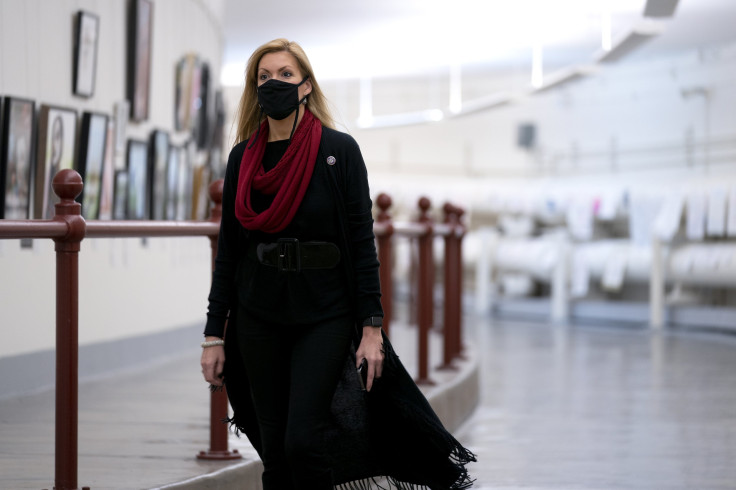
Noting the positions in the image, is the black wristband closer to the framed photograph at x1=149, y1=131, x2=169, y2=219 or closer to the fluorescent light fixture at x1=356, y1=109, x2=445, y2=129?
the framed photograph at x1=149, y1=131, x2=169, y2=219

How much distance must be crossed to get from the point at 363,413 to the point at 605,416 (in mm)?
3993

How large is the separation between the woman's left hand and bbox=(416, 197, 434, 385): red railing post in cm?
321

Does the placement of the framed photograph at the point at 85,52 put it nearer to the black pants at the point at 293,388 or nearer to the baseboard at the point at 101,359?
the baseboard at the point at 101,359

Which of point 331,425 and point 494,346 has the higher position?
point 331,425

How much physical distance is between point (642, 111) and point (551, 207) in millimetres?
2120

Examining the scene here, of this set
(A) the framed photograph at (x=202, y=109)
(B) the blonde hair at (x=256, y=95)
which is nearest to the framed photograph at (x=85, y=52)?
(A) the framed photograph at (x=202, y=109)

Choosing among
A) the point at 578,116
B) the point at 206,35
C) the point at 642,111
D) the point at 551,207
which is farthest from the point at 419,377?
the point at 578,116

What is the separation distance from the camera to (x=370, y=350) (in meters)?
2.62

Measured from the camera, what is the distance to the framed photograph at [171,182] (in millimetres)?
7473

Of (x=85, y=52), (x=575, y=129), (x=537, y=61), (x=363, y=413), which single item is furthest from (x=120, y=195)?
(x=575, y=129)

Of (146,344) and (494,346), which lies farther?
(494,346)

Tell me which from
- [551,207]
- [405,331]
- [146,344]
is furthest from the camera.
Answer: [551,207]

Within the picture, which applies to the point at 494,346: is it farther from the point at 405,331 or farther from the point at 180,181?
the point at 180,181

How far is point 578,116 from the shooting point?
679 inches
